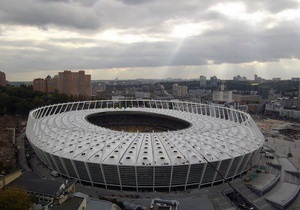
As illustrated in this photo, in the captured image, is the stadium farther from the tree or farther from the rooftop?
the tree

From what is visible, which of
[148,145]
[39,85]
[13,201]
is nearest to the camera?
[13,201]

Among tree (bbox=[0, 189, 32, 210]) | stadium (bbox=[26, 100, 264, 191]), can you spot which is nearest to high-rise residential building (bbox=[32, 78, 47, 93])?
stadium (bbox=[26, 100, 264, 191])

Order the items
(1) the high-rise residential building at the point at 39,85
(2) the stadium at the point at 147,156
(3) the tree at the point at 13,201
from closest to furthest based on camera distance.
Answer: (3) the tree at the point at 13,201
(2) the stadium at the point at 147,156
(1) the high-rise residential building at the point at 39,85

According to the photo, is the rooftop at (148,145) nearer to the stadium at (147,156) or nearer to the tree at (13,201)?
the stadium at (147,156)

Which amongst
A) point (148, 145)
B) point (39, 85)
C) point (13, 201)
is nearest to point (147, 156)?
point (148, 145)

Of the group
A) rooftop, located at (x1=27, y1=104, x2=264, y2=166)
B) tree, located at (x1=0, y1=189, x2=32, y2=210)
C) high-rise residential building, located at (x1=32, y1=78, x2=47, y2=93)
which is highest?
high-rise residential building, located at (x1=32, y1=78, x2=47, y2=93)

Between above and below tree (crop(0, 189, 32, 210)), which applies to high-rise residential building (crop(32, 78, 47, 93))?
above

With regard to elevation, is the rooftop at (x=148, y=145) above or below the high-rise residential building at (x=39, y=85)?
below

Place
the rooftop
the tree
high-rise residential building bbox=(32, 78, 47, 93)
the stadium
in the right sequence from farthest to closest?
high-rise residential building bbox=(32, 78, 47, 93) < the rooftop < the stadium < the tree

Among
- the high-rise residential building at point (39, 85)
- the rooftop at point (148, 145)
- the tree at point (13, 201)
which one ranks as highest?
the high-rise residential building at point (39, 85)

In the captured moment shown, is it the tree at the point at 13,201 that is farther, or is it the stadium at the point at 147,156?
the stadium at the point at 147,156

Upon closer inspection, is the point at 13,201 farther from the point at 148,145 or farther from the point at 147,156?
the point at 148,145

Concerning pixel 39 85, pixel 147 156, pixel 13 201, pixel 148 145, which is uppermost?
pixel 39 85

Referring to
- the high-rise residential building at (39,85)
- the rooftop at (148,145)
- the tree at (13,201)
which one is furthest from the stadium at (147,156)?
the high-rise residential building at (39,85)
